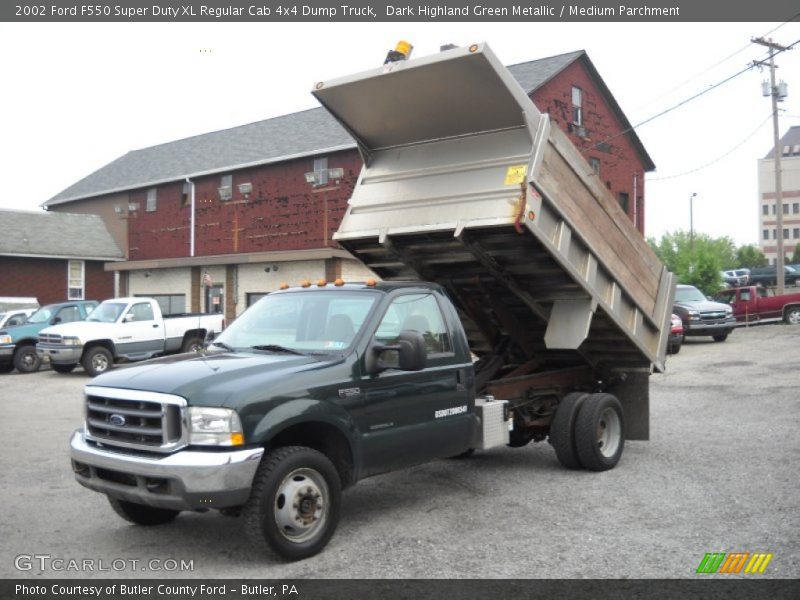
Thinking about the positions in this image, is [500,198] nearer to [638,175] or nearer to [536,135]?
[536,135]

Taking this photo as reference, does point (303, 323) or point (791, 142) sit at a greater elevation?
point (791, 142)

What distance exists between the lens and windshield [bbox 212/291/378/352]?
20.3 ft

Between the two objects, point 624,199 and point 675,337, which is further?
point 624,199

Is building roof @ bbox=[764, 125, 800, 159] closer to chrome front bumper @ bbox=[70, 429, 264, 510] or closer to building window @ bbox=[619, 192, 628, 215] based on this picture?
building window @ bbox=[619, 192, 628, 215]

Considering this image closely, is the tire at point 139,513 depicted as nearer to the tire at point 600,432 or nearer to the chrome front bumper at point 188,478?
the chrome front bumper at point 188,478

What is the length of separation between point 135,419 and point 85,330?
1467 centimetres

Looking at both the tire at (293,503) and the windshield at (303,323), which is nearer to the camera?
the tire at (293,503)

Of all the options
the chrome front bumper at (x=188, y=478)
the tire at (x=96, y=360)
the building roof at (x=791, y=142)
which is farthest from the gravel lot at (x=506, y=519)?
the building roof at (x=791, y=142)

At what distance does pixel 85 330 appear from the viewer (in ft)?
61.6

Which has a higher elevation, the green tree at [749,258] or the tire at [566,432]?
the green tree at [749,258]

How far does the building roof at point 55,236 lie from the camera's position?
32719 millimetres

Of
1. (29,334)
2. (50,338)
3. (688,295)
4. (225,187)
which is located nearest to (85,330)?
(50,338)

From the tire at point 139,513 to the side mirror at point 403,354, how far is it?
1.94 metres

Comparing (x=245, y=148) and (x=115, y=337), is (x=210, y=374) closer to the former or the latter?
(x=115, y=337)
